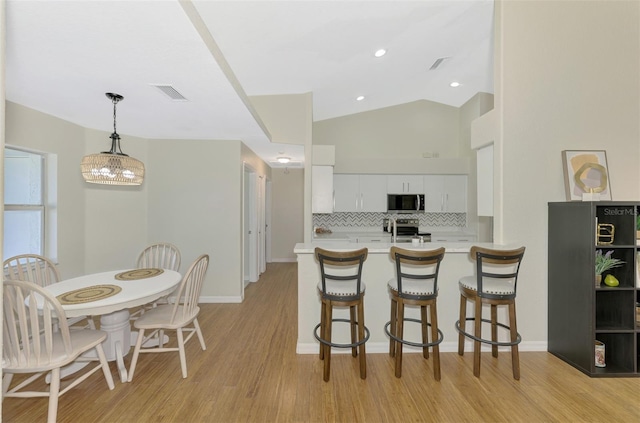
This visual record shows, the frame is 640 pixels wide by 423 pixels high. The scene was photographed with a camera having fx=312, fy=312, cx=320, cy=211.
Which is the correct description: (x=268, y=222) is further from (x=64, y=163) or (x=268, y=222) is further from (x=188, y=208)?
(x=64, y=163)

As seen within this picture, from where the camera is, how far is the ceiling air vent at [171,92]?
263cm

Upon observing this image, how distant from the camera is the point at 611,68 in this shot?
3.09 m

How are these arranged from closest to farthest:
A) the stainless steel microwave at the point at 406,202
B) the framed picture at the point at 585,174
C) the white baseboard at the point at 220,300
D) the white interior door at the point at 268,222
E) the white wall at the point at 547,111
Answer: the framed picture at the point at 585,174 < the white wall at the point at 547,111 < the white baseboard at the point at 220,300 < the stainless steel microwave at the point at 406,202 < the white interior door at the point at 268,222

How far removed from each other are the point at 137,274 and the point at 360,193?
3.86 m

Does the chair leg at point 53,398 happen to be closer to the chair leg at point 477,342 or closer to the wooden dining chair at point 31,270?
the wooden dining chair at point 31,270

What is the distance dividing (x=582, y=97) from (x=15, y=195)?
5880 millimetres

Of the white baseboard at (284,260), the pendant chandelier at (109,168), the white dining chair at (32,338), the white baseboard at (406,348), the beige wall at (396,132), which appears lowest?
the white baseboard at (406,348)

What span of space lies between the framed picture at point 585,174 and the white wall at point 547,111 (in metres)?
0.07

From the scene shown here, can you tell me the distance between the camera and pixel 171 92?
2750mm

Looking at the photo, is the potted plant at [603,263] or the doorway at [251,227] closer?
the potted plant at [603,263]

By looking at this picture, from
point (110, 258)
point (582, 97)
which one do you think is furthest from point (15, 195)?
point (582, 97)

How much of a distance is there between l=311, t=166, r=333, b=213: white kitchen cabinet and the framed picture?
9.77ft

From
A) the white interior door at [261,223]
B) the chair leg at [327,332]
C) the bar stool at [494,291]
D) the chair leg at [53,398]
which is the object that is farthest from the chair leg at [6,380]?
the white interior door at [261,223]

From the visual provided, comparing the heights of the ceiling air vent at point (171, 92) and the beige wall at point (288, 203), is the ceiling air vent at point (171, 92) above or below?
above
